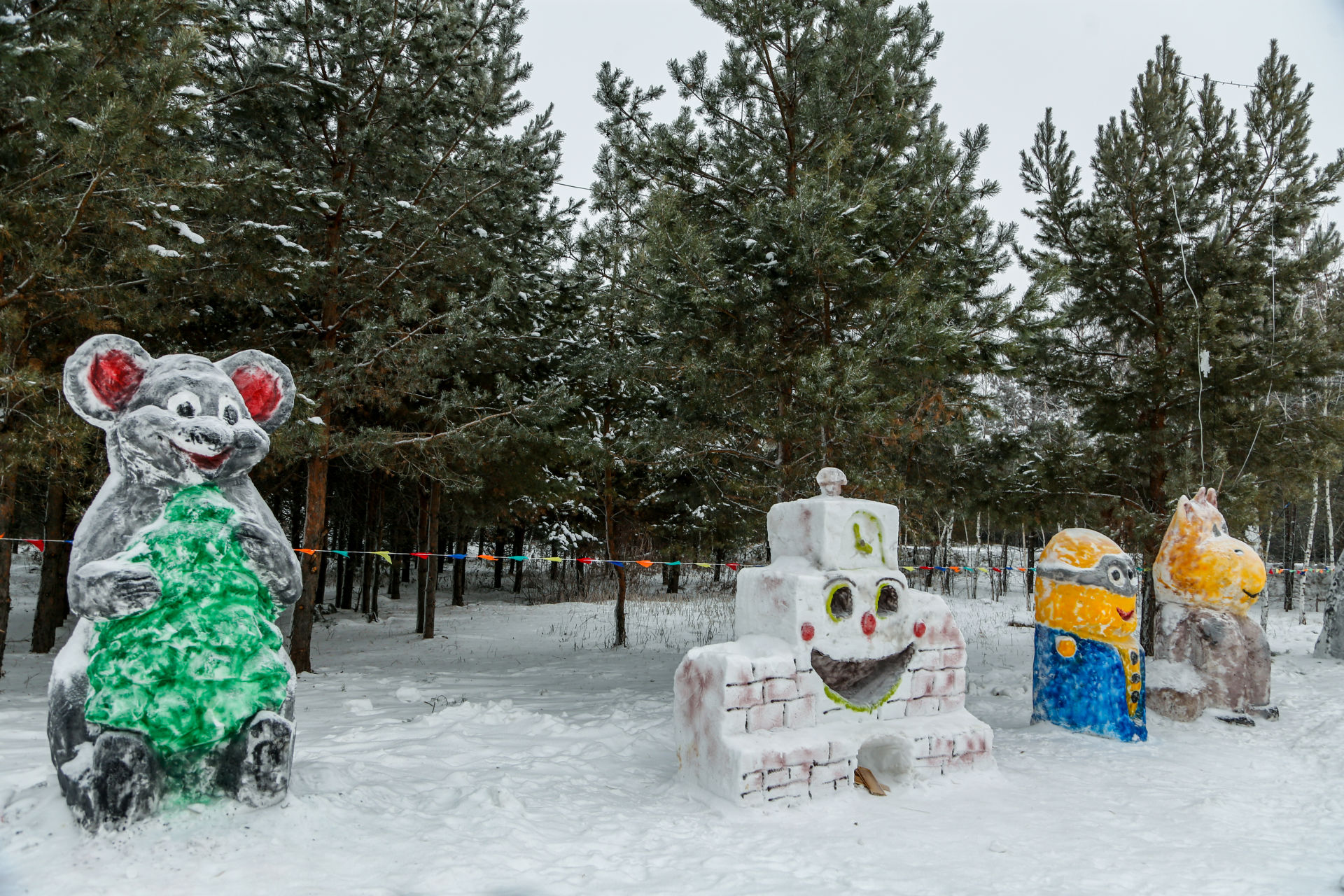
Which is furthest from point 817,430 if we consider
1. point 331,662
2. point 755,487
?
point 331,662

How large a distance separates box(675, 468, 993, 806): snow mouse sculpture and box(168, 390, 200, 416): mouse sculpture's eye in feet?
10.3

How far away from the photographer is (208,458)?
4.01 m

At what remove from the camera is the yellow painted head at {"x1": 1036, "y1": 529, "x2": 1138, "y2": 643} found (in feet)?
21.7

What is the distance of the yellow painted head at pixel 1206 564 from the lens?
7406 mm

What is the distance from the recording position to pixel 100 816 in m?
3.54

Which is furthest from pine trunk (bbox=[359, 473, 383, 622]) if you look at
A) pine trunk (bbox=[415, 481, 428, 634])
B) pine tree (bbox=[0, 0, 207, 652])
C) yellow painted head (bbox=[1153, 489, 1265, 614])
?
yellow painted head (bbox=[1153, 489, 1265, 614])

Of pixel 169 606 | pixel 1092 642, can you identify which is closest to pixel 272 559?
pixel 169 606

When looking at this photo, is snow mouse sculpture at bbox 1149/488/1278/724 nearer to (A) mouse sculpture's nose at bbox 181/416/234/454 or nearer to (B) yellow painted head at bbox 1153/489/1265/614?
(B) yellow painted head at bbox 1153/489/1265/614

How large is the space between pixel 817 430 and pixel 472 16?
6505mm

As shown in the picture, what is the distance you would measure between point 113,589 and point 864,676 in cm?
434

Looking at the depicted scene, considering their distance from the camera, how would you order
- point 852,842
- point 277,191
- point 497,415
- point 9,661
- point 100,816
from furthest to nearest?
1. point 9,661
2. point 497,415
3. point 277,191
4. point 852,842
5. point 100,816

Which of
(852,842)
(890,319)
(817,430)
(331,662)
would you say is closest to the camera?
(852,842)

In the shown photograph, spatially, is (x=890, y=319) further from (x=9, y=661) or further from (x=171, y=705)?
(x=9, y=661)

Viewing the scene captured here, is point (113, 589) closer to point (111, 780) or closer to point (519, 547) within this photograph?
point (111, 780)
